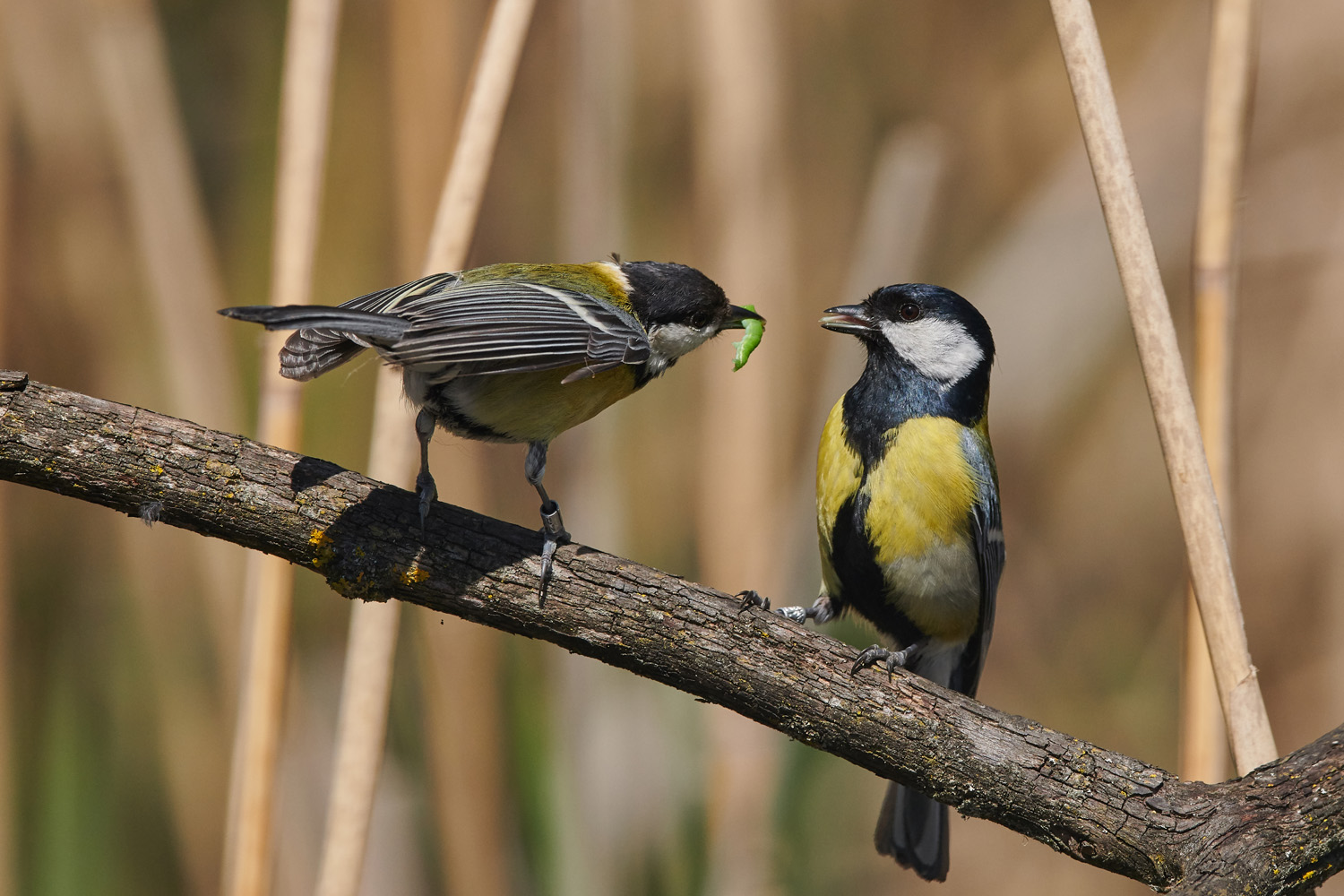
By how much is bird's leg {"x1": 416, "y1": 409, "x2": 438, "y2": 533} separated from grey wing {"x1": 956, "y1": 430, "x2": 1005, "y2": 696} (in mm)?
1244

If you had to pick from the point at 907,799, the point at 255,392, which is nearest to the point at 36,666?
the point at 255,392

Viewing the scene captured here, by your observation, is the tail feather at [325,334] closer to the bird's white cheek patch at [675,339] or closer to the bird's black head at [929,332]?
the bird's white cheek patch at [675,339]

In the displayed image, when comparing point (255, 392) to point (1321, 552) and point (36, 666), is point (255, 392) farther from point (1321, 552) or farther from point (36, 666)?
point (1321, 552)

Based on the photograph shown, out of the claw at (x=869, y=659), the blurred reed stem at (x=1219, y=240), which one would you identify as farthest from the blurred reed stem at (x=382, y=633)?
the blurred reed stem at (x=1219, y=240)

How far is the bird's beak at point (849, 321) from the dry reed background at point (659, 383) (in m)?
0.39

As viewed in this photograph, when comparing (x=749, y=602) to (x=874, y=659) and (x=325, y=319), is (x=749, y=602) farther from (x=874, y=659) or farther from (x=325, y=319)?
(x=325, y=319)

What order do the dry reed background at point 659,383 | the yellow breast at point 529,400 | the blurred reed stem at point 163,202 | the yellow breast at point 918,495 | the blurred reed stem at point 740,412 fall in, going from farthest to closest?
the blurred reed stem at point 740,412
the dry reed background at point 659,383
the blurred reed stem at point 163,202
the yellow breast at point 918,495
the yellow breast at point 529,400

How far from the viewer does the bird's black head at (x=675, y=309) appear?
236 centimetres

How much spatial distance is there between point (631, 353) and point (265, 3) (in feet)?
6.77

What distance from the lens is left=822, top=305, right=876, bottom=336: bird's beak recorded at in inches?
106

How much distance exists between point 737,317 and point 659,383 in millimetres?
1240

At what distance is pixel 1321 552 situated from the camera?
3779mm

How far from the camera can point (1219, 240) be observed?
75.0 inches

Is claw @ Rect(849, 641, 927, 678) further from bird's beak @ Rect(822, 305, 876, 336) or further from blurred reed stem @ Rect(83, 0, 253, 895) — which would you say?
blurred reed stem @ Rect(83, 0, 253, 895)
